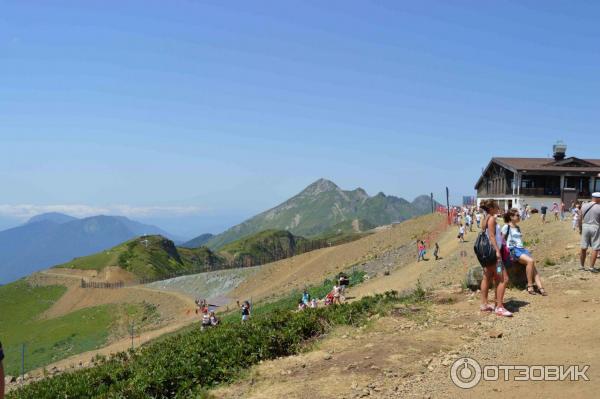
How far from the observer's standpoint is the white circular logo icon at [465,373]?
7.33 meters

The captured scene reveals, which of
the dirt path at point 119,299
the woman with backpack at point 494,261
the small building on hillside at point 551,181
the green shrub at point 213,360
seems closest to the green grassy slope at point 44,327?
the dirt path at point 119,299

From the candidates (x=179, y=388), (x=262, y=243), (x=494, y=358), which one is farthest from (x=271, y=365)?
(x=262, y=243)

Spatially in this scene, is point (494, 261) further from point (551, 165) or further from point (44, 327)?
point (44, 327)

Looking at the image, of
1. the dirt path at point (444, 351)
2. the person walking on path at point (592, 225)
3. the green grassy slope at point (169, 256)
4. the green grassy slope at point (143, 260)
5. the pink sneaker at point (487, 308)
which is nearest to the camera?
the dirt path at point (444, 351)

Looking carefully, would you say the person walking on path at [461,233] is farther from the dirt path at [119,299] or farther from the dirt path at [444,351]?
the dirt path at [119,299]

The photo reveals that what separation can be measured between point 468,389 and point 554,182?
168 feet

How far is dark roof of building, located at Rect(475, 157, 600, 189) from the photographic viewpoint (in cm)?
5041

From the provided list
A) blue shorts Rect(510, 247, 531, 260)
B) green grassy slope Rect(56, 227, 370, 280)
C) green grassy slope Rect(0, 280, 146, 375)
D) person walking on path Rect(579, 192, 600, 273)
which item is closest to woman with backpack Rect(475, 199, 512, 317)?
blue shorts Rect(510, 247, 531, 260)

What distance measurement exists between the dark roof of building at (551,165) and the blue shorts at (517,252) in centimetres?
4279

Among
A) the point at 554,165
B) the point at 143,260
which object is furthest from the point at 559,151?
the point at 143,260

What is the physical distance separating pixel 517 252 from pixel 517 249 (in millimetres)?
80

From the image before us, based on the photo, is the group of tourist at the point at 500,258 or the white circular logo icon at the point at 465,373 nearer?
the white circular logo icon at the point at 465,373

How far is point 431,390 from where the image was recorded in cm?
717

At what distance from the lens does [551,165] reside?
52469 millimetres
